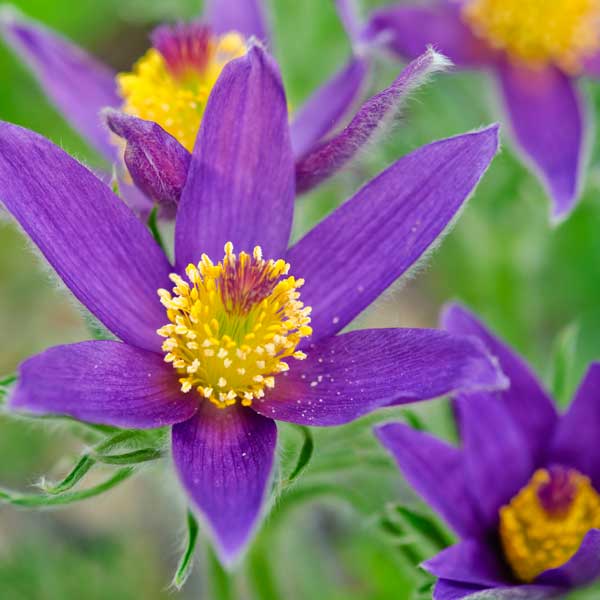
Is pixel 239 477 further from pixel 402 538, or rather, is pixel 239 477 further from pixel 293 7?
pixel 293 7

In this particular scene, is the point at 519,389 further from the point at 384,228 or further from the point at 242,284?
the point at 242,284

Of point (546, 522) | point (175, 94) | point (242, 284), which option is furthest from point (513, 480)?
point (175, 94)

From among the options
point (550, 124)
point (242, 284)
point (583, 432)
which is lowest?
point (583, 432)

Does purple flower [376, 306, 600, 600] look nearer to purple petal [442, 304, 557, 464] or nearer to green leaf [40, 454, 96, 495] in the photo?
purple petal [442, 304, 557, 464]

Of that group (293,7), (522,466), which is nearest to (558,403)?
(522,466)

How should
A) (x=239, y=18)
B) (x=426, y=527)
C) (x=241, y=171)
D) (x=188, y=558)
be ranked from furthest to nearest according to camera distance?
1. (x=239, y=18)
2. (x=426, y=527)
3. (x=241, y=171)
4. (x=188, y=558)

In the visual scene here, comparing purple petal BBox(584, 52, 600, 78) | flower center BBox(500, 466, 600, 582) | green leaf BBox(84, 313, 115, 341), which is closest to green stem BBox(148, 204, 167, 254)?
green leaf BBox(84, 313, 115, 341)

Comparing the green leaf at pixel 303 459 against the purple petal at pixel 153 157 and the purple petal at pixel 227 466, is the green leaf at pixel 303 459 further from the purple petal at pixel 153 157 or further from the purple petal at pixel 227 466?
the purple petal at pixel 153 157
